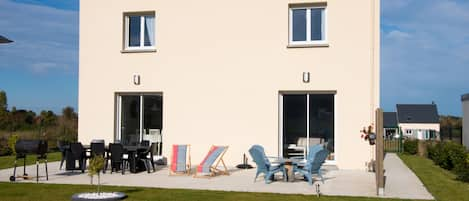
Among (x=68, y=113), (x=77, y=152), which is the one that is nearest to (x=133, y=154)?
(x=77, y=152)

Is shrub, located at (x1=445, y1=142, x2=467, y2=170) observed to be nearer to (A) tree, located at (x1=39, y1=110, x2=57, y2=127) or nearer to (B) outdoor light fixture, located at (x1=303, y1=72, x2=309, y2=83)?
(B) outdoor light fixture, located at (x1=303, y1=72, x2=309, y2=83)

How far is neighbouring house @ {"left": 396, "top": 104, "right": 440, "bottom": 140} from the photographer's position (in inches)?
2432

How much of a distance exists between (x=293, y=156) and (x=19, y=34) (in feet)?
40.5

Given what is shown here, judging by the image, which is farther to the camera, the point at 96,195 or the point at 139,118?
the point at 139,118

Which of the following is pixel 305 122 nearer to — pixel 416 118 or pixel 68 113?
pixel 68 113

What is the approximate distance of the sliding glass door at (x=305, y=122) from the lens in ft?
49.1

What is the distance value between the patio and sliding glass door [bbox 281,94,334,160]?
123cm

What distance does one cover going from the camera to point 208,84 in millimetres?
15773

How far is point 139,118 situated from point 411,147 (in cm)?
1303

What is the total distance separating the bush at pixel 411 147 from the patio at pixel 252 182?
942cm

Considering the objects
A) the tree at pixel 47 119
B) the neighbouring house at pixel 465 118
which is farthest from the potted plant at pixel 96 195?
the tree at pixel 47 119

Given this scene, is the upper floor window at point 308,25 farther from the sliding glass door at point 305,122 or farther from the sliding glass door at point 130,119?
the sliding glass door at point 130,119

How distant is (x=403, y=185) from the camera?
1147 cm

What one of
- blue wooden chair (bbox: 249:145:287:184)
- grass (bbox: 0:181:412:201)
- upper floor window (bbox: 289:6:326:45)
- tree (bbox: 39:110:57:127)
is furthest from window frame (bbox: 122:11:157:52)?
tree (bbox: 39:110:57:127)
